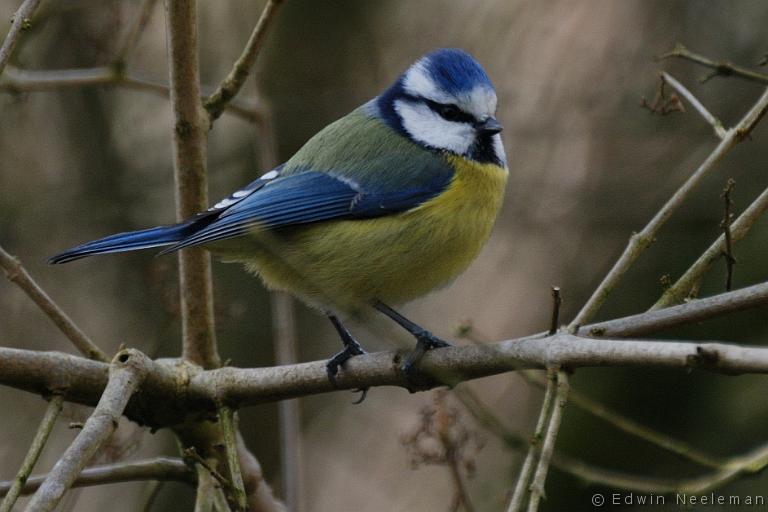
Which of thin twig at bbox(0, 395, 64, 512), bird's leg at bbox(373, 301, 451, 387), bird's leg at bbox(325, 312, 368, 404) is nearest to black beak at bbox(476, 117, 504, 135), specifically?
bird's leg at bbox(373, 301, 451, 387)

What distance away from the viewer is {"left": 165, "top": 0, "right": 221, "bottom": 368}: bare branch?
113 inches

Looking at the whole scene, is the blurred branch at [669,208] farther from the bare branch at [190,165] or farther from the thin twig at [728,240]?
the bare branch at [190,165]

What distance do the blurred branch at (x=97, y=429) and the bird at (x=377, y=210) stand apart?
62cm

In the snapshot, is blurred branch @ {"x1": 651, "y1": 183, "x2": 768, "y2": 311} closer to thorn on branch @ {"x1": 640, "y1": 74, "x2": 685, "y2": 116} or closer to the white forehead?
thorn on branch @ {"x1": 640, "y1": 74, "x2": 685, "y2": 116}

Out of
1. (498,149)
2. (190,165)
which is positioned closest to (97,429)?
(190,165)

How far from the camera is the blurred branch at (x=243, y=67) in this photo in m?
2.90

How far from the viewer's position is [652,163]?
5301 mm

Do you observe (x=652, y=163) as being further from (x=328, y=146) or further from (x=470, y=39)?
(x=328, y=146)

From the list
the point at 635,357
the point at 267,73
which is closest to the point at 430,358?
the point at 635,357

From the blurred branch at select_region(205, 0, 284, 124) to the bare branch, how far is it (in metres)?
0.09

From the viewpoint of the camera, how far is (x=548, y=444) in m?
1.98

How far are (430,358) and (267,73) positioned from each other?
3624 millimetres

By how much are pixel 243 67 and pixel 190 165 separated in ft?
1.18

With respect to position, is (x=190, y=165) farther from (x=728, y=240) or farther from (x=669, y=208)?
(x=728, y=240)
